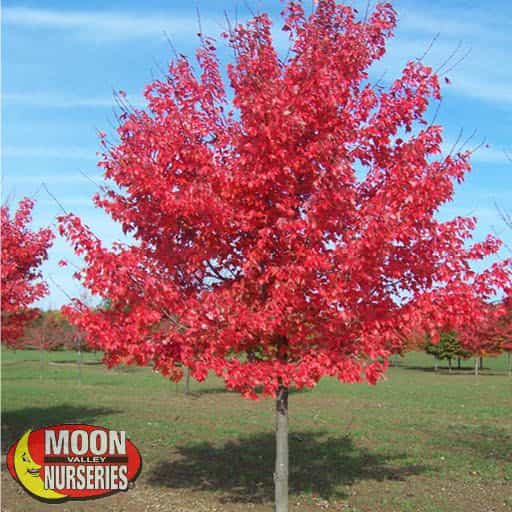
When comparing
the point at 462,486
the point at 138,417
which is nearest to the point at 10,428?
the point at 138,417

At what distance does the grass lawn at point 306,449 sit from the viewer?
892cm

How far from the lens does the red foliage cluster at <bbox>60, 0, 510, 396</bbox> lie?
5.91 metres

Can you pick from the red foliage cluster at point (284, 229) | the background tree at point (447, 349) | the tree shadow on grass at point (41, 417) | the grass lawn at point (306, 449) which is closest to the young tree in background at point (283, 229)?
the red foliage cluster at point (284, 229)

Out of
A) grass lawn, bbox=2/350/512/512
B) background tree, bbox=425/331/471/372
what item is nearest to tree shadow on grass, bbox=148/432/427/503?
grass lawn, bbox=2/350/512/512

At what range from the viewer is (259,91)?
6.44m

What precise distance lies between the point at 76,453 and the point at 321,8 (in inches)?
302

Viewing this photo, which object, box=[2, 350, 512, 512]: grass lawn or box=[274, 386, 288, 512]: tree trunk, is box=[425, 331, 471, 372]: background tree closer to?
box=[2, 350, 512, 512]: grass lawn

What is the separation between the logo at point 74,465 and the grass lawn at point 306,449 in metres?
0.26

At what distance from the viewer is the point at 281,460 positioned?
6.99 m

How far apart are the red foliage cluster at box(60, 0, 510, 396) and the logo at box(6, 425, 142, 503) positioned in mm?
3466

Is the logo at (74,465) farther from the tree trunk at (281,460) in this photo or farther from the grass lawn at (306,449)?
the tree trunk at (281,460)

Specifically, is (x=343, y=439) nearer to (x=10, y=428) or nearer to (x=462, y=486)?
(x=462, y=486)

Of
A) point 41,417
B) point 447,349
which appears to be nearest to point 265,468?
point 41,417

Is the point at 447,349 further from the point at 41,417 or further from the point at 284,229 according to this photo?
the point at 284,229
